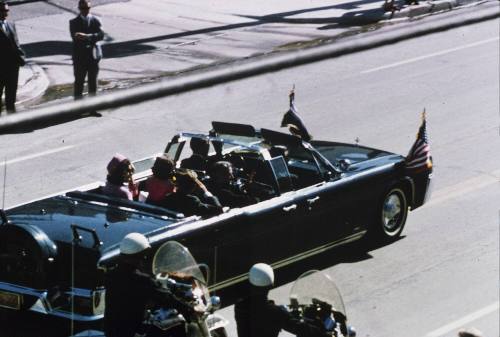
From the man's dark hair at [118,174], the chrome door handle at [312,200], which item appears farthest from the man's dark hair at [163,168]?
the chrome door handle at [312,200]

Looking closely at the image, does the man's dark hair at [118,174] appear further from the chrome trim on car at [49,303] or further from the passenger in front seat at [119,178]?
the chrome trim on car at [49,303]

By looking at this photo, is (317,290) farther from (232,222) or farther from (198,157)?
(198,157)

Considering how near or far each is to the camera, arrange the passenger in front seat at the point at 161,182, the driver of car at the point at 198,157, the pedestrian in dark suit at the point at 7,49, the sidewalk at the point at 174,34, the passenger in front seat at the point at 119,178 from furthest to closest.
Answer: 1. the sidewalk at the point at 174,34
2. the pedestrian in dark suit at the point at 7,49
3. the driver of car at the point at 198,157
4. the passenger in front seat at the point at 119,178
5. the passenger in front seat at the point at 161,182

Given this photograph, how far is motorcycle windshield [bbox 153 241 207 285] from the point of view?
607cm

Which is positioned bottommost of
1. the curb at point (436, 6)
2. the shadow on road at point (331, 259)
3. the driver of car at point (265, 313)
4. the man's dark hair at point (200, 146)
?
the shadow on road at point (331, 259)

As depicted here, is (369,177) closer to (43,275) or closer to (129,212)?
(129,212)

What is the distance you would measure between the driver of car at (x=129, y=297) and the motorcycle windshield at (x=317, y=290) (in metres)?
0.89

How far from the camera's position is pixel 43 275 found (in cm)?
727

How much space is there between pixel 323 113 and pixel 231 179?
5631 mm

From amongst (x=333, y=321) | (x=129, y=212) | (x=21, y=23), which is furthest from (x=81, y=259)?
(x=21, y=23)

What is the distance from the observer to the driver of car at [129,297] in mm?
6145

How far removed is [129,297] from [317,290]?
127 cm

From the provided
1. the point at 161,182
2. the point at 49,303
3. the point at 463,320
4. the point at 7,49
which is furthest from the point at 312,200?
the point at 7,49

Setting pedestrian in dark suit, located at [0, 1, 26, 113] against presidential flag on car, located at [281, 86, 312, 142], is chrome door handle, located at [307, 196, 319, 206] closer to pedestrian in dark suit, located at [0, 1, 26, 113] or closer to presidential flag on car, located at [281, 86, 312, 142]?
presidential flag on car, located at [281, 86, 312, 142]
